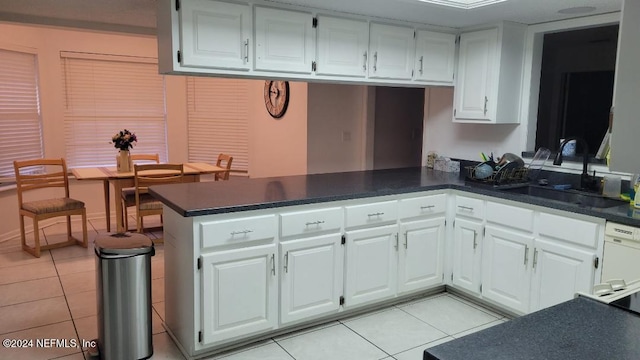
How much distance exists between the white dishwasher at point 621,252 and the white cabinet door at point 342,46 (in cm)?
187

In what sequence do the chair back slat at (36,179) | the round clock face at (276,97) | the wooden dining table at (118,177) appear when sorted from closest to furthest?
the chair back slat at (36,179) → the wooden dining table at (118,177) → the round clock face at (276,97)

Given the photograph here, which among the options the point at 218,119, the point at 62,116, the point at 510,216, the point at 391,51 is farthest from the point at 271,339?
the point at 62,116

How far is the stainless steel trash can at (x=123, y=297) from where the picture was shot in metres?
2.54

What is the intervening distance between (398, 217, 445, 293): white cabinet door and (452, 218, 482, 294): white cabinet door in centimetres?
11

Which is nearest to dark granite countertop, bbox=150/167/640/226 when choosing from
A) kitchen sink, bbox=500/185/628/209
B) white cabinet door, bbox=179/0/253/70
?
kitchen sink, bbox=500/185/628/209

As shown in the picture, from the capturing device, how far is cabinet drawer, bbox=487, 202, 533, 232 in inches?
119

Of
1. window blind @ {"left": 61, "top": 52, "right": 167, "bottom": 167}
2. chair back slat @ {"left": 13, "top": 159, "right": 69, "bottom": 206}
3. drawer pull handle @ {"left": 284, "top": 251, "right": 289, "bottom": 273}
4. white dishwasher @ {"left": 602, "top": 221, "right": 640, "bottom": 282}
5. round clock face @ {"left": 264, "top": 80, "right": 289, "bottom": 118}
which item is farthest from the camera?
window blind @ {"left": 61, "top": 52, "right": 167, "bottom": 167}

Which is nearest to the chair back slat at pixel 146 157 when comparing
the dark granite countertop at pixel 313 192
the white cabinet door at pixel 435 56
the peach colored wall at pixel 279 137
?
the peach colored wall at pixel 279 137

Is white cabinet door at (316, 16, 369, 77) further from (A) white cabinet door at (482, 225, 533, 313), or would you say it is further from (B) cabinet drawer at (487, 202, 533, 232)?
(A) white cabinet door at (482, 225, 533, 313)

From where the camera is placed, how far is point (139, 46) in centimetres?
613

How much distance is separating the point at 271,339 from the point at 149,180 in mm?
2501

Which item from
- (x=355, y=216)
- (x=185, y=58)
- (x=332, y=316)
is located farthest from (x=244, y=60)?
(x=332, y=316)

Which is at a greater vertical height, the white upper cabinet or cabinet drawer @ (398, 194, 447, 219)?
the white upper cabinet

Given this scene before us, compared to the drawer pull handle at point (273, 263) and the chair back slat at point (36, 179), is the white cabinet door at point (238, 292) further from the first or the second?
the chair back slat at point (36, 179)
